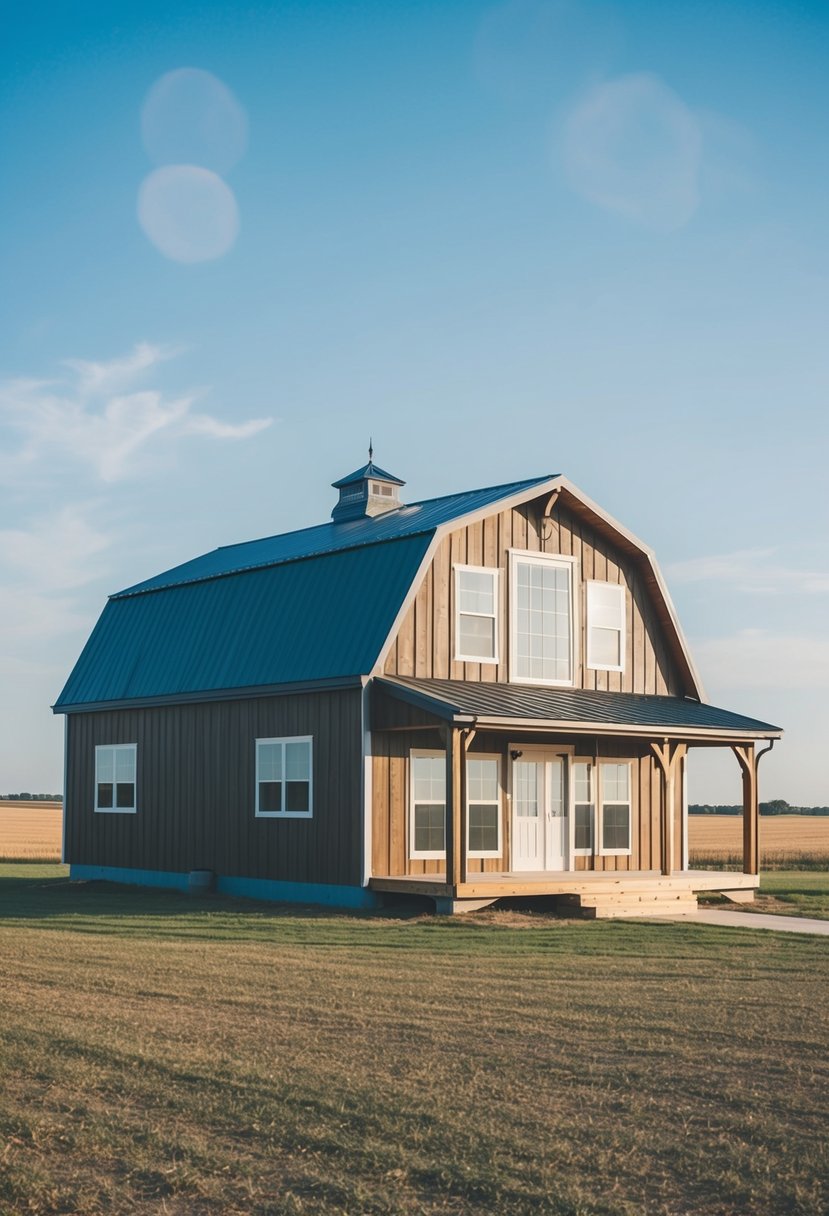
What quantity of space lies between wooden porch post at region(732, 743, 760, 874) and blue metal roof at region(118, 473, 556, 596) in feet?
19.2

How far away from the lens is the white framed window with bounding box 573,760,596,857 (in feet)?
79.0

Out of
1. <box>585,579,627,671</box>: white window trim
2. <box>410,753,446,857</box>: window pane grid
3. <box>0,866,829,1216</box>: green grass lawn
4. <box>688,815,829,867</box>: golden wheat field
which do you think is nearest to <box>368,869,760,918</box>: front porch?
<box>410,753,446,857</box>: window pane grid

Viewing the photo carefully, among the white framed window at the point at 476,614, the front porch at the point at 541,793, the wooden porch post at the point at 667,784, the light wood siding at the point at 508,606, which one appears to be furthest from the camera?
the white framed window at the point at 476,614

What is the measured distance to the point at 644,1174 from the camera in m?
6.78

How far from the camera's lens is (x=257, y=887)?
23.3 m

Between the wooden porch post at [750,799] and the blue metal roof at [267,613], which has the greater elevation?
the blue metal roof at [267,613]

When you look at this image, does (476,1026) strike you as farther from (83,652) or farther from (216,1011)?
(83,652)

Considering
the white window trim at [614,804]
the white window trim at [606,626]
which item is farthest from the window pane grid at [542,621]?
the white window trim at [614,804]

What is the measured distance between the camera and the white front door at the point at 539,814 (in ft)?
76.4

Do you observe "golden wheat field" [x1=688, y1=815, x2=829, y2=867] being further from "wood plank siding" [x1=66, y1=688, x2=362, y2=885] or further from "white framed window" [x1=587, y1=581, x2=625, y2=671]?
"wood plank siding" [x1=66, y1=688, x2=362, y2=885]

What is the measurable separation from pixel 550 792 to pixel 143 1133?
55.5 feet

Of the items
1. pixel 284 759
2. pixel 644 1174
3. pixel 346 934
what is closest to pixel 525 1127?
pixel 644 1174

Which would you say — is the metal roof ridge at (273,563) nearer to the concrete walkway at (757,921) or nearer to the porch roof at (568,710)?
the porch roof at (568,710)

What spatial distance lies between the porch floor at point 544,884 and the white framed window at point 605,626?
3762 millimetres
